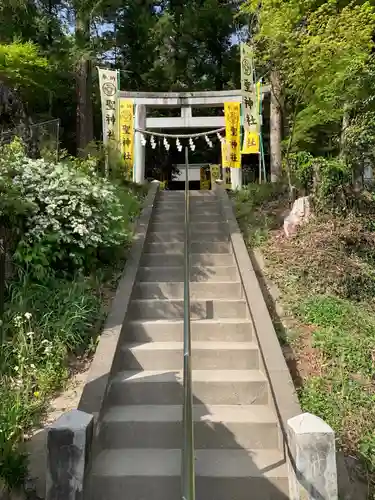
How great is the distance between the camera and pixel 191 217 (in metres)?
7.75

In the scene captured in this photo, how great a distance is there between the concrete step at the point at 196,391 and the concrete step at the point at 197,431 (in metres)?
0.20

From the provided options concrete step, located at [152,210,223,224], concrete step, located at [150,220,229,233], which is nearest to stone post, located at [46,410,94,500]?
concrete step, located at [150,220,229,233]

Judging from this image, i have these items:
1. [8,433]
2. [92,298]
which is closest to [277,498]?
[8,433]

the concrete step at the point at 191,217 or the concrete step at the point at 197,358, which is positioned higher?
the concrete step at the point at 191,217

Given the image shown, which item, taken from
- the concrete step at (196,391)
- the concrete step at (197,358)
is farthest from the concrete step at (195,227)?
the concrete step at (196,391)

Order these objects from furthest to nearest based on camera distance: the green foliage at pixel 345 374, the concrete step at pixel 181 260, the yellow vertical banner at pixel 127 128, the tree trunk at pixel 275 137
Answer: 1. the yellow vertical banner at pixel 127 128
2. the tree trunk at pixel 275 137
3. the concrete step at pixel 181 260
4. the green foliage at pixel 345 374

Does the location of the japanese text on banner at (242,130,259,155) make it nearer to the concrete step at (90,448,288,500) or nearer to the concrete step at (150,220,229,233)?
the concrete step at (150,220,229,233)

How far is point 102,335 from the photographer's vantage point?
425 centimetres

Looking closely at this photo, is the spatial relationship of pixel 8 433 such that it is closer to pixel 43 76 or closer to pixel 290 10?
pixel 290 10

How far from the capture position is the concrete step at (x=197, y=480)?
3041 millimetres

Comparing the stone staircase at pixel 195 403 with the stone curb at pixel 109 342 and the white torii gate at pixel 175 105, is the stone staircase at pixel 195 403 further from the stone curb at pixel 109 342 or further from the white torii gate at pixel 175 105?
the white torii gate at pixel 175 105

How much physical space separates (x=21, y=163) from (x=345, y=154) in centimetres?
470

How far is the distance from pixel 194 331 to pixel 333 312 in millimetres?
1508

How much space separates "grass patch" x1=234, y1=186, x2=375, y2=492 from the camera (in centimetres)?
339
